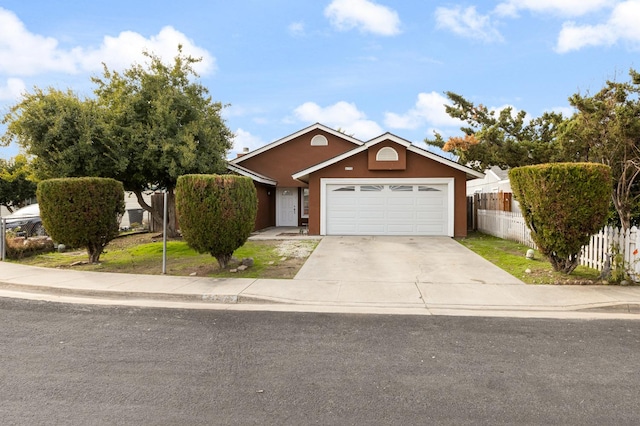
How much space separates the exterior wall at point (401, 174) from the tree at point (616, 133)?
554 centimetres

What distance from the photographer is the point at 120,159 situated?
1357 centimetres

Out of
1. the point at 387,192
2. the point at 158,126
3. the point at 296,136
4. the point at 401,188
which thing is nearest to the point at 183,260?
the point at 158,126

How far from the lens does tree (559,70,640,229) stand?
10.1 metres

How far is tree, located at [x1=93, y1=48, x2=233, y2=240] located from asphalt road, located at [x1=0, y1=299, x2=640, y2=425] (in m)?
8.26

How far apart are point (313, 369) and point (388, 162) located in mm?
13751

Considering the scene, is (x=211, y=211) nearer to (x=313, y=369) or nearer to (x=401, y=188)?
(x=313, y=369)

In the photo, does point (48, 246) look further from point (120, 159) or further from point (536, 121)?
point (536, 121)

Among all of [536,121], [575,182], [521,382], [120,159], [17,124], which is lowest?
[521,382]

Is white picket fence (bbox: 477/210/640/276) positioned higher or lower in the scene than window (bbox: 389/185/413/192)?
lower

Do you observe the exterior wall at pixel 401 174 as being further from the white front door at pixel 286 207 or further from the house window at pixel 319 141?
the white front door at pixel 286 207

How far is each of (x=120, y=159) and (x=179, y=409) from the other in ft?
39.0

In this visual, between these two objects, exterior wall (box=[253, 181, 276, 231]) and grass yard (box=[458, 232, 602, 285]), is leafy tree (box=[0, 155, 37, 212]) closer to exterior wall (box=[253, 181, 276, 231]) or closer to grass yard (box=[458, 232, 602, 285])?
exterior wall (box=[253, 181, 276, 231])

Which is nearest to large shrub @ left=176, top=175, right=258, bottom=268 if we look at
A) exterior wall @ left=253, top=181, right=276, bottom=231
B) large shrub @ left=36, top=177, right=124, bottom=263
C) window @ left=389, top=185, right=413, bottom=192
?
large shrub @ left=36, top=177, right=124, bottom=263

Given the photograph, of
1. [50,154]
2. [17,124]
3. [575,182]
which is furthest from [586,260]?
[17,124]
